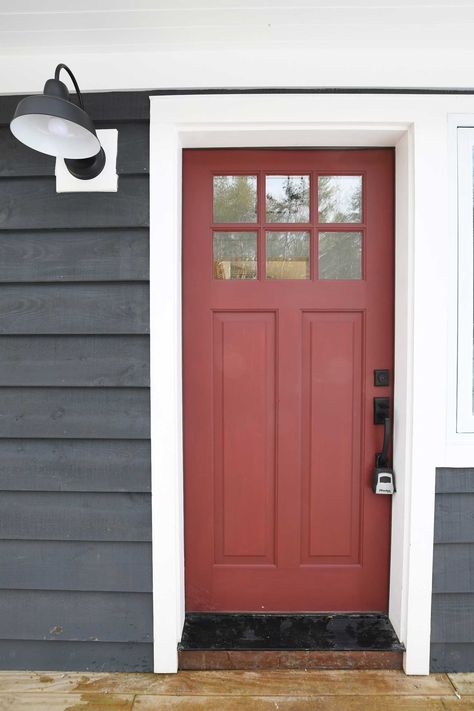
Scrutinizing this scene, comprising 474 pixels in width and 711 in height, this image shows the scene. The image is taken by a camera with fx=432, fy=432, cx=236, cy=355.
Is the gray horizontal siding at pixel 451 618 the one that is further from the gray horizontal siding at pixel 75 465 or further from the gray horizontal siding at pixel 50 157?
the gray horizontal siding at pixel 50 157

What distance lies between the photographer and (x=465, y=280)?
160cm

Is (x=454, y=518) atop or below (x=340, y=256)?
below

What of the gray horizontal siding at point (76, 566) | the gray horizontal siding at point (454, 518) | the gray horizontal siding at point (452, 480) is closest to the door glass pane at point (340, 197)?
the gray horizontal siding at point (452, 480)

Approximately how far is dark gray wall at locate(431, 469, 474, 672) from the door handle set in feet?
0.58

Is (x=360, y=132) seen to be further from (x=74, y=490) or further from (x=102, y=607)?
(x=102, y=607)

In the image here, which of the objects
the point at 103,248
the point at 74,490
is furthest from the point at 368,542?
the point at 103,248

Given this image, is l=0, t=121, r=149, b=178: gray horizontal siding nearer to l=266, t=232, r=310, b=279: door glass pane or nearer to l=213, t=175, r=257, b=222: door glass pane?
l=213, t=175, r=257, b=222: door glass pane

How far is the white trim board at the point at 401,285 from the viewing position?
1585 mm

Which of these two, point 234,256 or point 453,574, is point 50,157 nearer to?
point 234,256

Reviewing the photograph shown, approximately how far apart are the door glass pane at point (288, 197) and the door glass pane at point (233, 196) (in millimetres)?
66

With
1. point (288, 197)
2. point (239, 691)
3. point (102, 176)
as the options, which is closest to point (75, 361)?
point (102, 176)

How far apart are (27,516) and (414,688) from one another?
62.5 inches

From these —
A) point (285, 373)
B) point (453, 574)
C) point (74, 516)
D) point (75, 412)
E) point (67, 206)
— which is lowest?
point (453, 574)

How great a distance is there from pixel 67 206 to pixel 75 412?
78 cm
